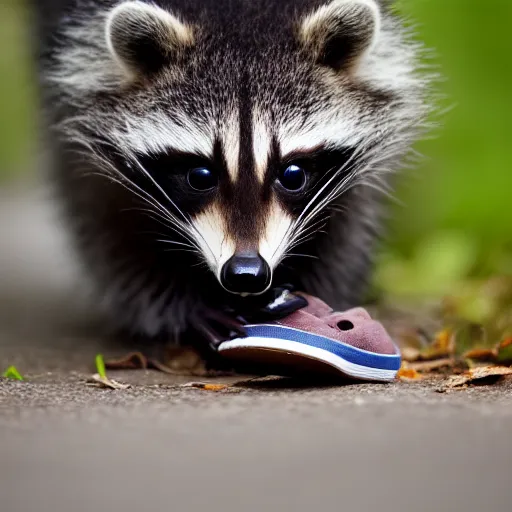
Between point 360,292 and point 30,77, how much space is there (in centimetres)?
287

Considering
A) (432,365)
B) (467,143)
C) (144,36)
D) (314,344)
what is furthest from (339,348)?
(467,143)

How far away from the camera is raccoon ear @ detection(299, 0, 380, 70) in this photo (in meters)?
4.27

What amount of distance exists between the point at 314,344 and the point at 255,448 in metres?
1.00

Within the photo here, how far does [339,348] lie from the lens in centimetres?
367

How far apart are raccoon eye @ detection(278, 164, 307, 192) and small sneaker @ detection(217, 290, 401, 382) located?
1.52 feet

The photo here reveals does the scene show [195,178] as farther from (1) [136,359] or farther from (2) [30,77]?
(2) [30,77]

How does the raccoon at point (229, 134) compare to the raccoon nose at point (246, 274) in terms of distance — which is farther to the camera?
the raccoon at point (229, 134)

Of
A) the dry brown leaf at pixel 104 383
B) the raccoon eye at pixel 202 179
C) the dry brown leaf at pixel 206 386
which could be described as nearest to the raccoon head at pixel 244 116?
the raccoon eye at pixel 202 179

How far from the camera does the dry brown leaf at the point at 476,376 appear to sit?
12.1 feet

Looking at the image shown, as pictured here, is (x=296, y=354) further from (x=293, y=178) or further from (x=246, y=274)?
(x=293, y=178)

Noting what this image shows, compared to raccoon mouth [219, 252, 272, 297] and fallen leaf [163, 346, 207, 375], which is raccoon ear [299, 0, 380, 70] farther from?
fallen leaf [163, 346, 207, 375]

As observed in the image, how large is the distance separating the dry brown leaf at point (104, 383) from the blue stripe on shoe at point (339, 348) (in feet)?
1.96

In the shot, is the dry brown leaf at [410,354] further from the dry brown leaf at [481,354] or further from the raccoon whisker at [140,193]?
the raccoon whisker at [140,193]

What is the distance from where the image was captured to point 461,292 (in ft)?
20.0
